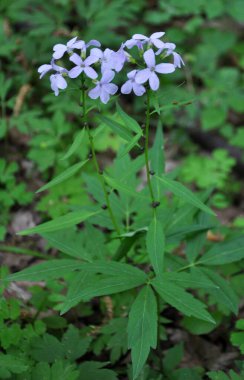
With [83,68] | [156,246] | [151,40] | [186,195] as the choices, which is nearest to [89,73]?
[83,68]

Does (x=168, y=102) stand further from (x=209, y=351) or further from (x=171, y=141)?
(x=171, y=141)

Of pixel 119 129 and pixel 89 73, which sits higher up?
pixel 89 73

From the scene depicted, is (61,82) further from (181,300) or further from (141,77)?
(181,300)

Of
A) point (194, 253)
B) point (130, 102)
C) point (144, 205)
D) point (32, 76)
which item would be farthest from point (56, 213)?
point (130, 102)

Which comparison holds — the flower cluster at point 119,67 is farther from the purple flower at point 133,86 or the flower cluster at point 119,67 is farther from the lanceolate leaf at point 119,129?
the lanceolate leaf at point 119,129

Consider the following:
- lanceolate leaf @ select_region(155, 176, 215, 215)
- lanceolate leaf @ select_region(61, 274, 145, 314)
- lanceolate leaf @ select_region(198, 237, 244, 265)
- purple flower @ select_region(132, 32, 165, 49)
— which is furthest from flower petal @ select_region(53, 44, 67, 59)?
lanceolate leaf @ select_region(198, 237, 244, 265)

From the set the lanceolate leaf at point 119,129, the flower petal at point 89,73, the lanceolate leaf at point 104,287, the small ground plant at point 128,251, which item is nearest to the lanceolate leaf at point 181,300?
the small ground plant at point 128,251

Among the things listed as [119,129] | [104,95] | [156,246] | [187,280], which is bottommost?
[187,280]
